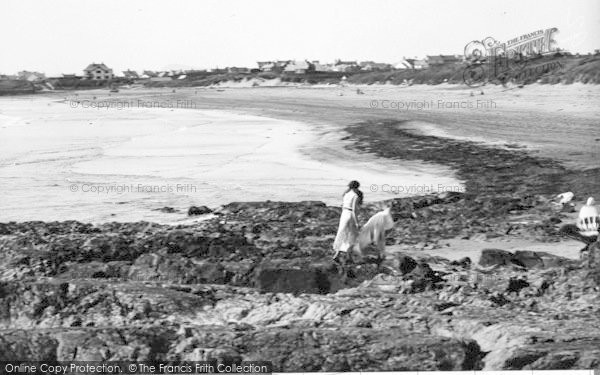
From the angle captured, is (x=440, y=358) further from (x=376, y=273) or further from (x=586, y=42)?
(x=586, y=42)

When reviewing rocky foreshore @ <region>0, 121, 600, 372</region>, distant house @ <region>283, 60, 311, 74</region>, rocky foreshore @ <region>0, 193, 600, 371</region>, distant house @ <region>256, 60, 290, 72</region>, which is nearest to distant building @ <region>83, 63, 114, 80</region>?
distant house @ <region>256, 60, 290, 72</region>

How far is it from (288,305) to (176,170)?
10.4 metres

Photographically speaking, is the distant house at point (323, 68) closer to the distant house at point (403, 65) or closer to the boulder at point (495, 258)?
the distant house at point (403, 65)

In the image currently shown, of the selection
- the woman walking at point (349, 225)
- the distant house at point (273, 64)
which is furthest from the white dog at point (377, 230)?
the distant house at point (273, 64)

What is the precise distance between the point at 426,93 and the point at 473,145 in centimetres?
1611

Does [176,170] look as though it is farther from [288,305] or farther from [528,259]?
[288,305]

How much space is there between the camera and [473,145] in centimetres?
1967

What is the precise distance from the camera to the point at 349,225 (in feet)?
29.4

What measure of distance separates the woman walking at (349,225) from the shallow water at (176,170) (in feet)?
14.5

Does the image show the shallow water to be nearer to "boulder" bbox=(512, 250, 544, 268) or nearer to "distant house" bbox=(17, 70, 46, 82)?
"distant house" bbox=(17, 70, 46, 82)

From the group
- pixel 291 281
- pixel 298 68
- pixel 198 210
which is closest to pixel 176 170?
pixel 198 210

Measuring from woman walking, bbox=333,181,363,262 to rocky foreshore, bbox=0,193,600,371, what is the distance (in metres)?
0.23

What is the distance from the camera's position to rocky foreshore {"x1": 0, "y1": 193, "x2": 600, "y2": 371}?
6848 millimetres

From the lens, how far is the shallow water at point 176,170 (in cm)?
1443
